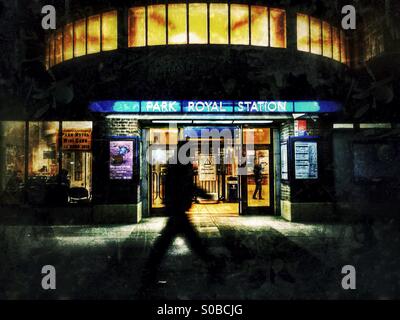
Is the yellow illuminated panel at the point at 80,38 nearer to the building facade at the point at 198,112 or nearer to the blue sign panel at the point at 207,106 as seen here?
the building facade at the point at 198,112

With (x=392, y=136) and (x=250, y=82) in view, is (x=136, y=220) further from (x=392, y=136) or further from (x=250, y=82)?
(x=392, y=136)

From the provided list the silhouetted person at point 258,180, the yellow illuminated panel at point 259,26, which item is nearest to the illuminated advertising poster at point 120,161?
the silhouetted person at point 258,180

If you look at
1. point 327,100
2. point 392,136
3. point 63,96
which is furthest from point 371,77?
point 63,96

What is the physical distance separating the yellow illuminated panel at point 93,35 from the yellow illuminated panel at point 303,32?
7.27m

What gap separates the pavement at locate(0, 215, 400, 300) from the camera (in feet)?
17.9

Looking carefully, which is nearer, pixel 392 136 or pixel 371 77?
pixel 392 136

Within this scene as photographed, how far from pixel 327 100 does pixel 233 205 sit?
20.2 feet

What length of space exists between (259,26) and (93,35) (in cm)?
596

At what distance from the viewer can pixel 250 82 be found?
11.7m

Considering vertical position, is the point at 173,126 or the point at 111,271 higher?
the point at 173,126

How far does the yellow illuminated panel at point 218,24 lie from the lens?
40.4 ft

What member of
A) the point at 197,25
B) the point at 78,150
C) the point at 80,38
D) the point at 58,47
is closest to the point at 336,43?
the point at 197,25
